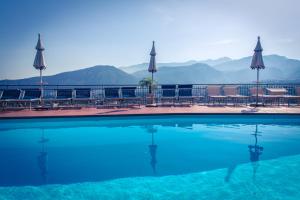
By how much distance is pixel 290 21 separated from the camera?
11781mm

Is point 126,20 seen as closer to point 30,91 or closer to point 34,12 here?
point 34,12

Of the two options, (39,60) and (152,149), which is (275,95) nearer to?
(152,149)

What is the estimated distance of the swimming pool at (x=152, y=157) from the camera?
3709mm

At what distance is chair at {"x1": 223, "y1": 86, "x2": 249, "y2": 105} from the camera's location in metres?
10.5

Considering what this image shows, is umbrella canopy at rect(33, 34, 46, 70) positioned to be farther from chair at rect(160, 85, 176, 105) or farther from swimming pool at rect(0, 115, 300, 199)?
chair at rect(160, 85, 176, 105)

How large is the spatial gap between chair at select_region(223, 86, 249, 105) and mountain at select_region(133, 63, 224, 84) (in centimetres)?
7554

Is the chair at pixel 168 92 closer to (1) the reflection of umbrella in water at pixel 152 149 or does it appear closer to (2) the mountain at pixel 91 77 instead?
(1) the reflection of umbrella in water at pixel 152 149

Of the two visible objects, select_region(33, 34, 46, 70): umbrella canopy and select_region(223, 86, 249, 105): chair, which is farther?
select_region(223, 86, 249, 105): chair

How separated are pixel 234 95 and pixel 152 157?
6.83 meters

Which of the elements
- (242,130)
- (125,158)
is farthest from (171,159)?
(242,130)

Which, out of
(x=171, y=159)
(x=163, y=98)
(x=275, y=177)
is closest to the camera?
(x=275, y=177)

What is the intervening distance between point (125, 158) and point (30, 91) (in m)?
6.47

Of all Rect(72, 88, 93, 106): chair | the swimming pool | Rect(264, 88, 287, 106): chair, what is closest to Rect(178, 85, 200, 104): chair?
the swimming pool

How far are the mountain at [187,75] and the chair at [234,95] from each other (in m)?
75.5
